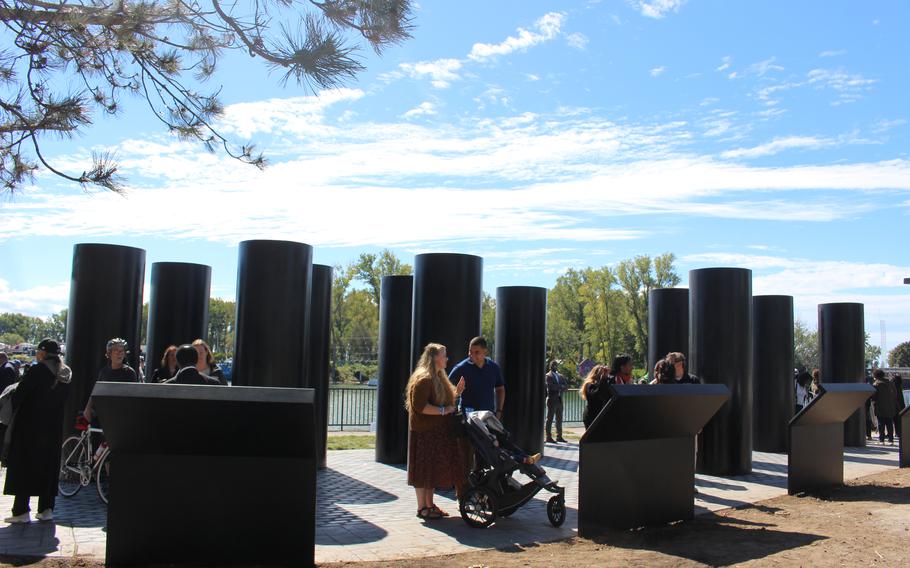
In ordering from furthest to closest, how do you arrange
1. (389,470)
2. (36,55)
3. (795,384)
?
(795,384) → (389,470) → (36,55)

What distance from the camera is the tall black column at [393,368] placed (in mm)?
11969

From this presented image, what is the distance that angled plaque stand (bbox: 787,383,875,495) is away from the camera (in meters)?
9.41

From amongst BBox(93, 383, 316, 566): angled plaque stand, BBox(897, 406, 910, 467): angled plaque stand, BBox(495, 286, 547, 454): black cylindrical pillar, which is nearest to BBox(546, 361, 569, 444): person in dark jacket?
BBox(495, 286, 547, 454): black cylindrical pillar

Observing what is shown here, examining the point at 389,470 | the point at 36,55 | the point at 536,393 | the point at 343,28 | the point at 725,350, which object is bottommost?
the point at 389,470

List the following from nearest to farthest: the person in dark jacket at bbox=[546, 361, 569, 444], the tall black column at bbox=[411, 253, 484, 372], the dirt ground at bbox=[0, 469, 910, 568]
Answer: the dirt ground at bbox=[0, 469, 910, 568], the tall black column at bbox=[411, 253, 484, 372], the person in dark jacket at bbox=[546, 361, 569, 444]

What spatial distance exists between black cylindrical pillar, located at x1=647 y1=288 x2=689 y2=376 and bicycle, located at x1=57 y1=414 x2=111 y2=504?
9.36 m

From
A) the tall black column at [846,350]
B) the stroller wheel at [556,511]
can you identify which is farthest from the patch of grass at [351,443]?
the tall black column at [846,350]

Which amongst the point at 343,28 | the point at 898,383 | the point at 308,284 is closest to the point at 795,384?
the point at 898,383

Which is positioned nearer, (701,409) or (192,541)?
(192,541)

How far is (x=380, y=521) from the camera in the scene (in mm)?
7441

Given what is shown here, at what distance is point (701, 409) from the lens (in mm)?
7465

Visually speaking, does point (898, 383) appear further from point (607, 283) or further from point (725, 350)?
point (607, 283)

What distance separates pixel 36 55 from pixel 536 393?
31.3 feet

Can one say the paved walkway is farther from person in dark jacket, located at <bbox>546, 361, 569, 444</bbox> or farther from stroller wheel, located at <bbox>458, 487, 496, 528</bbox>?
person in dark jacket, located at <bbox>546, 361, 569, 444</bbox>
